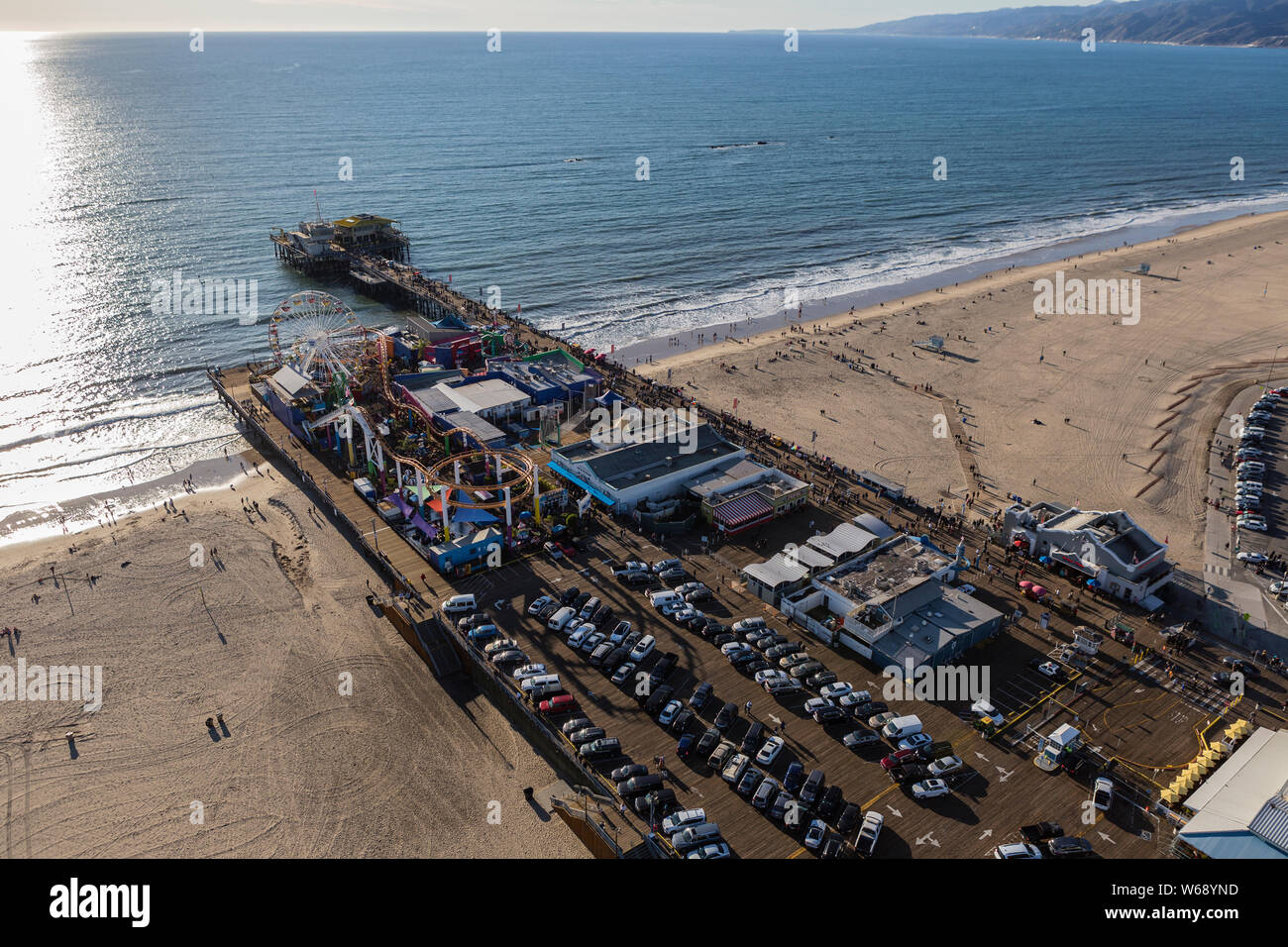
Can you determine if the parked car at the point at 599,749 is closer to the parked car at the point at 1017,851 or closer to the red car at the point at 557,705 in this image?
the red car at the point at 557,705

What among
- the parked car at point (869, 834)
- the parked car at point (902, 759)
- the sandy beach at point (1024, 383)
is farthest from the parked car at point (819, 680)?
the sandy beach at point (1024, 383)

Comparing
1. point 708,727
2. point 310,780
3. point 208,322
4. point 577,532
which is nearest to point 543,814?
point 708,727

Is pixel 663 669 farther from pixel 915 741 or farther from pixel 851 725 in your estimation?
pixel 915 741

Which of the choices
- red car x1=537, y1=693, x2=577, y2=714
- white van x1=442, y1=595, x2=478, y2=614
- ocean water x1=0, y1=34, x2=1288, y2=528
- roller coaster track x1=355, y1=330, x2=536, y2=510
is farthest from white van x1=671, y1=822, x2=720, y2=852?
ocean water x1=0, y1=34, x2=1288, y2=528

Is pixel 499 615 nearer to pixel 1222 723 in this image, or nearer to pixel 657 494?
pixel 657 494

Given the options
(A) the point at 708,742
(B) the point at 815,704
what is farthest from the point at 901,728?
(A) the point at 708,742
